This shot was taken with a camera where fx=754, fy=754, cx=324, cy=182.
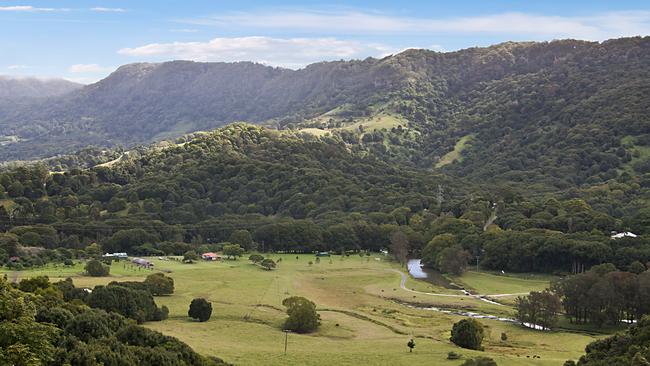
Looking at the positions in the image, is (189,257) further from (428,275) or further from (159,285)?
(428,275)

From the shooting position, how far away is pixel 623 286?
6956 cm

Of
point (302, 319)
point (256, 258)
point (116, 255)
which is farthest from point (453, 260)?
point (116, 255)

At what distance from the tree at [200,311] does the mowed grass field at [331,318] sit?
626 mm

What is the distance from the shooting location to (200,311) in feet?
214

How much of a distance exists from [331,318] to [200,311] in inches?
488

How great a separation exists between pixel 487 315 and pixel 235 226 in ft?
202

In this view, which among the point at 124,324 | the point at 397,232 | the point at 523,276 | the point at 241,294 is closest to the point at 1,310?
the point at 124,324

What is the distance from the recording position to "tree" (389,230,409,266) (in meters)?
106

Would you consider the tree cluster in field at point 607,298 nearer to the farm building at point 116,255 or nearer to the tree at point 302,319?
the tree at point 302,319

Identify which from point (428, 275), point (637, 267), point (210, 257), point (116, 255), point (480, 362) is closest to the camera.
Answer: point (480, 362)

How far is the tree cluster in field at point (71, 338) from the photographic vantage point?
34.2 meters

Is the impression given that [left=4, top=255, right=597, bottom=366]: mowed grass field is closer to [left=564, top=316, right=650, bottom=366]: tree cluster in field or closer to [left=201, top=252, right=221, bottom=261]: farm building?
[left=201, top=252, right=221, bottom=261]: farm building

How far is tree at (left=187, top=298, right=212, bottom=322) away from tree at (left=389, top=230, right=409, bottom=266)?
149 feet

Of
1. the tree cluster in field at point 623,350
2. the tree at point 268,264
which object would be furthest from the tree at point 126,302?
the tree cluster in field at point 623,350
